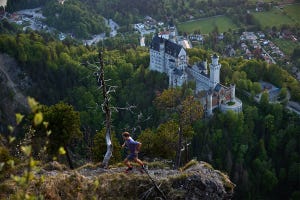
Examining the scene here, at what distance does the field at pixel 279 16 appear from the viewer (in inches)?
3536

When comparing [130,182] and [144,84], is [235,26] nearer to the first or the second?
[144,84]

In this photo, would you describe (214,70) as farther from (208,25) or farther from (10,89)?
(208,25)

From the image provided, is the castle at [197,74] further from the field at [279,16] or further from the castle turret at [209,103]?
the field at [279,16]

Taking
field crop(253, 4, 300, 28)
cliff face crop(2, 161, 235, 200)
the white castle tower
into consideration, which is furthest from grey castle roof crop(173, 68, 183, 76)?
field crop(253, 4, 300, 28)

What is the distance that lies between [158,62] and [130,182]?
3674cm

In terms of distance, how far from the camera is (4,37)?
57250 millimetres

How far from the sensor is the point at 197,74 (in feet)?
158

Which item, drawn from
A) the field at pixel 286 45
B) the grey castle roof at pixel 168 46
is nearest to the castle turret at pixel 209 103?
the grey castle roof at pixel 168 46

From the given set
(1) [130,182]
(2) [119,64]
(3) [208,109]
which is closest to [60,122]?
(1) [130,182]

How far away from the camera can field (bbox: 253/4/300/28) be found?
3536 inches

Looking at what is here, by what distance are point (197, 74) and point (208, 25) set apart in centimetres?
4510

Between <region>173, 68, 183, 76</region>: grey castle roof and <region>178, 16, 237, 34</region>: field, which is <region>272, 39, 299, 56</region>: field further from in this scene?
<region>173, 68, 183, 76</region>: grey castle roof

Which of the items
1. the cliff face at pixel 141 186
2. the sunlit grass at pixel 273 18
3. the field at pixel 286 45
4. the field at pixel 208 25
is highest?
the cliff face at pixel 141 186

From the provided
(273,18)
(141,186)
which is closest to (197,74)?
(141,186)
